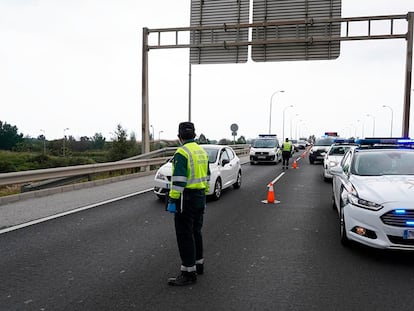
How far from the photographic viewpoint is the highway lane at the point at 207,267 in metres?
3.88

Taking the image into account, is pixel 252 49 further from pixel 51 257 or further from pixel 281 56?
pixel 51 257

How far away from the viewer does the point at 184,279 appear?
14.3 ft

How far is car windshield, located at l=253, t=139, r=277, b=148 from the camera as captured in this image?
26150 millimetres

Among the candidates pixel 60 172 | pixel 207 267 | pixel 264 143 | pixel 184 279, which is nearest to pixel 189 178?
pixel 184 279

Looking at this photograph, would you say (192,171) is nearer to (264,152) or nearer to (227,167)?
(227,167)

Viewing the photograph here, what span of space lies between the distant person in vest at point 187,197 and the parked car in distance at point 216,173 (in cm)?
473

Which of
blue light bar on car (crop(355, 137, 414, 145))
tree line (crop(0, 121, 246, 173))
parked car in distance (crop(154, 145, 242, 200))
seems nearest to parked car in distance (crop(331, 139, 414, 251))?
blue light bar on car (crop(355, 137, 414, 145))

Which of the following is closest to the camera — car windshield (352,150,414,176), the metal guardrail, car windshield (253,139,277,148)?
car windshield (352,150,414,176)

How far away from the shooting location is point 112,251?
5.54 meters

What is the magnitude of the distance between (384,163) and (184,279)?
4.33 m

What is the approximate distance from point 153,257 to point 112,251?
2.26 feet

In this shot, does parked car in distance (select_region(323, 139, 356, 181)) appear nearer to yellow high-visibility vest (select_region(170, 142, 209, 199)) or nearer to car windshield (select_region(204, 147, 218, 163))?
car windshield (select_region(204, 147, 218, 163))

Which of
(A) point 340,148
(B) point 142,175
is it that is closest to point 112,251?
(B) point 142,175

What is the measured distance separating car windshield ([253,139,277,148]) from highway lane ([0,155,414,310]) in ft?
60.1
